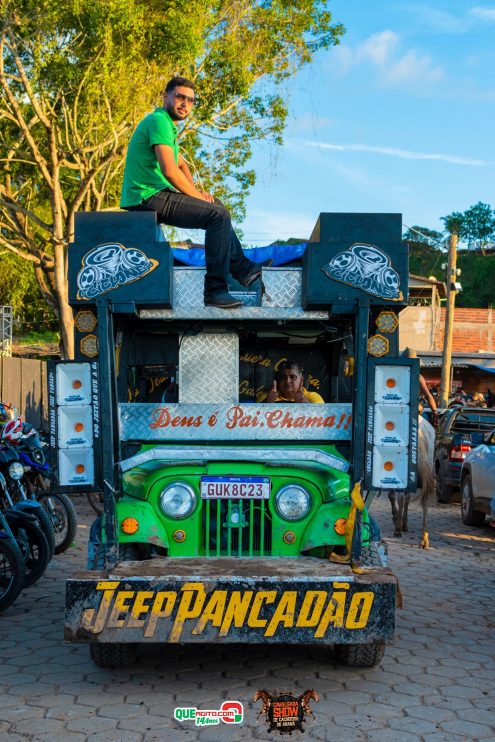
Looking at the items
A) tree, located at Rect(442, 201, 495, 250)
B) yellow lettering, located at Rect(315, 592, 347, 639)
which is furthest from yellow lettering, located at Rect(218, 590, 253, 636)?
tree, located at Rect(442, 201, 495, 250)

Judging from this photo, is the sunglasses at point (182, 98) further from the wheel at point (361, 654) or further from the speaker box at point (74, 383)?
the wheel at point (361, 654)

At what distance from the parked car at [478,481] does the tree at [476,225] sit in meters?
69.2

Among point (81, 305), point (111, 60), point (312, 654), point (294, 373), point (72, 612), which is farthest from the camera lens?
point (111, 60)

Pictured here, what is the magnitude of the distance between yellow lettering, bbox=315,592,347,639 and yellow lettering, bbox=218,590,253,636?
1.38 ft

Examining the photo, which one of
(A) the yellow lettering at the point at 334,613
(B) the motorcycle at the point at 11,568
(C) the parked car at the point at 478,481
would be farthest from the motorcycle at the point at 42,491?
(C) the parked car at the point at 478,481

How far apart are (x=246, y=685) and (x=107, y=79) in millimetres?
14119

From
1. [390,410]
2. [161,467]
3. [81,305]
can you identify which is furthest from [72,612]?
[390,410]

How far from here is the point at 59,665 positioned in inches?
227

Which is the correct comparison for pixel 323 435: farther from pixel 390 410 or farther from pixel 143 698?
pixel 143 698

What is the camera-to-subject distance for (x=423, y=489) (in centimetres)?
1020

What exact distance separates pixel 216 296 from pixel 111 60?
1305cm

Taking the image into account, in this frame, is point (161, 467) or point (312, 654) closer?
point (161, 467)

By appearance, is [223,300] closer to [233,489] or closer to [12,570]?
[233,489]

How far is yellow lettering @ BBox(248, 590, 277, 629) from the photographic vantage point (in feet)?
15.5
